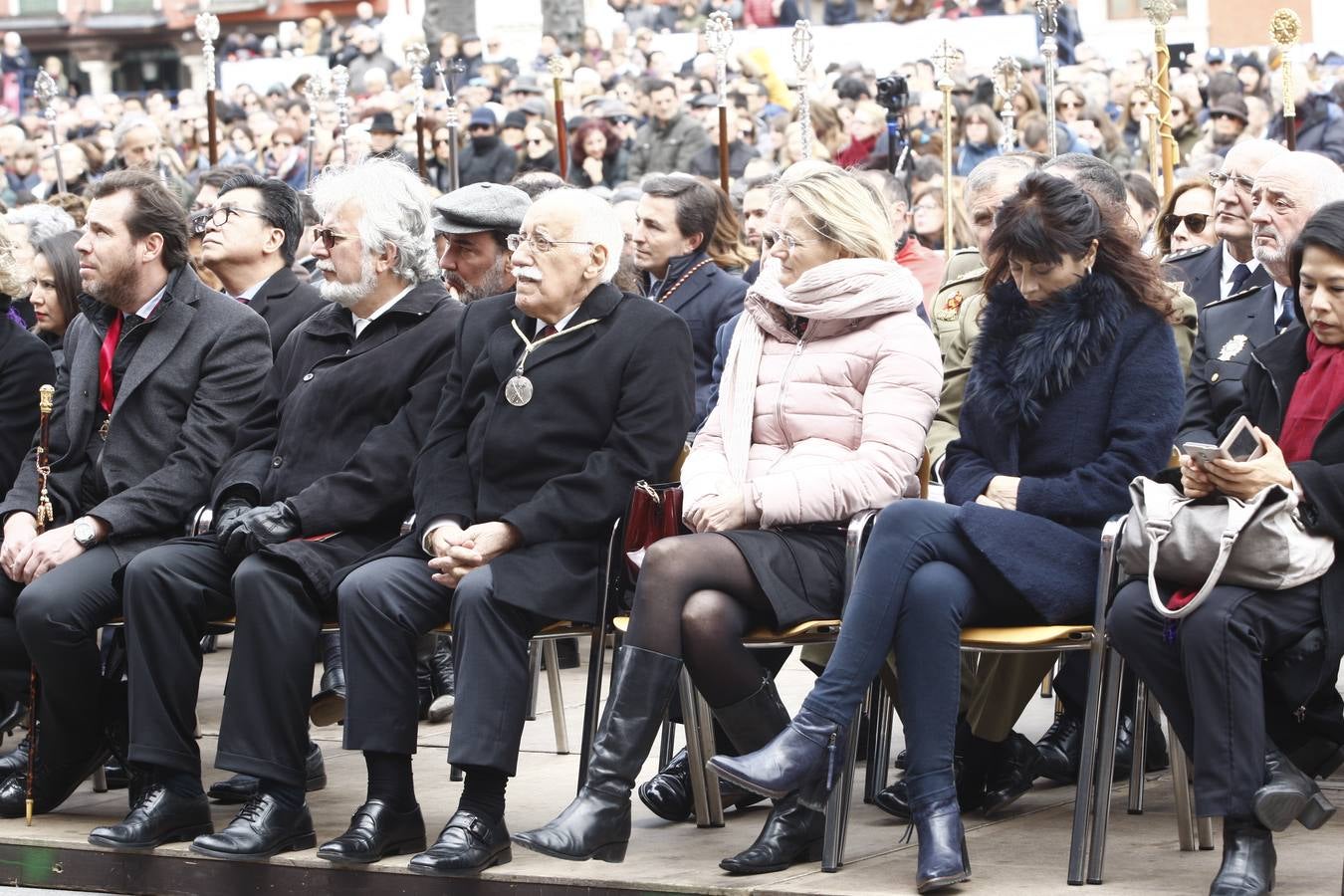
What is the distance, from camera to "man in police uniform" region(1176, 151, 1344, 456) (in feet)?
16.1

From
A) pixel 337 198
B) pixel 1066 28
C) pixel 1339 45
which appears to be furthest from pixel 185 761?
pixel 1339 45

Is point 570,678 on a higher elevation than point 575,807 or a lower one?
lower

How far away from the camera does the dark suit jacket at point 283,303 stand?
6359 millimetres

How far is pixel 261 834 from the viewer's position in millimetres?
4840

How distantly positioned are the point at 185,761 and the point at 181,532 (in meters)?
0.74

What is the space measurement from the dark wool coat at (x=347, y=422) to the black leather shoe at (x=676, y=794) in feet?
2.92

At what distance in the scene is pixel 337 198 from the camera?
548 centimetres

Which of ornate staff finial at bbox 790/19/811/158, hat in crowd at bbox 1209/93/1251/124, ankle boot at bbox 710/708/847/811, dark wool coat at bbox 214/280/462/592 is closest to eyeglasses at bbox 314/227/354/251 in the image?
dark wool coat at bbox 214/280/462/592

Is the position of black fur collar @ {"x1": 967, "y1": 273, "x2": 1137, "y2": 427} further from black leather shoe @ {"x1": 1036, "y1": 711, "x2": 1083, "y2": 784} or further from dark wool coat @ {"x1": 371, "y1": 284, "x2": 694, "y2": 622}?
black leather shoe @ {"x1": 1036, "y1": 711, "x2": 1083, "y2": 784}

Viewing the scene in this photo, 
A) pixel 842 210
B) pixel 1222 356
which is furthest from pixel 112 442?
pixel 1222 356

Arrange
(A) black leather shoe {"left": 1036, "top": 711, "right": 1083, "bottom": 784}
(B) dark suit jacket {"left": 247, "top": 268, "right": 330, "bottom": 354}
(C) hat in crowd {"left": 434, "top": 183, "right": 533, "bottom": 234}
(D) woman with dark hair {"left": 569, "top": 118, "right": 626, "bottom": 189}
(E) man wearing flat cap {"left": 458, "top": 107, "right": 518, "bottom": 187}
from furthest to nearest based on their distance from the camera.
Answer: (D) woman with dark hair {"left": 569, "top": 118, "right": 626, "bottom": 189} → (E) man wearing flat cap {"left": 458, "top": 107, "right": 518, "bottom": 187} → (B) dark suit jacket {"left": 247, "top": 268, "right": 330, "bottom": 354} → (C) hat in crowd {"left": 434, "top": 183, "right": 533, "bottom": 234} → (A) black leather shoe {"left": 1036, "top": 711, "right": 1083, "bottom": 784}

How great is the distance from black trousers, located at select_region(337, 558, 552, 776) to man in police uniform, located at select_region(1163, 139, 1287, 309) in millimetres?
2112

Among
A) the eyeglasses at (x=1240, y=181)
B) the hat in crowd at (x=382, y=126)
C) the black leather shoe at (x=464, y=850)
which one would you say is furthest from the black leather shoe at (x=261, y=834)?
the hat in crowd at (x=382, y=126)

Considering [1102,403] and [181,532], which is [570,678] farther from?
[1102,403]
